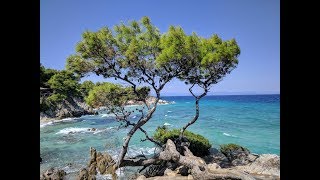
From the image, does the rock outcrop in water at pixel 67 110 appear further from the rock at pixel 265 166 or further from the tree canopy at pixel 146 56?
the rock at pixel 265 166

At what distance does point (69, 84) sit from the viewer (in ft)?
115

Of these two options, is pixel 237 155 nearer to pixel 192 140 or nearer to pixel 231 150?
pixel 231 150

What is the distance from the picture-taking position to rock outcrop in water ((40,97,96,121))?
35188 mm

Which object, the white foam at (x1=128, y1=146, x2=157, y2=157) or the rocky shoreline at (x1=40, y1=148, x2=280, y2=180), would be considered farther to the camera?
the white foam at (x1=128, y1=146, x2=157, y2=157)

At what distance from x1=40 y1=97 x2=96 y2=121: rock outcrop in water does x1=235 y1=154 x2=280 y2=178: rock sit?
2545 cm

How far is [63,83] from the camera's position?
34.2 meters

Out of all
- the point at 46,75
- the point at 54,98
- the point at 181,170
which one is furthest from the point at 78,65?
the point at 46,75

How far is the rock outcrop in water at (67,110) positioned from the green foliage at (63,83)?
2.45 meters

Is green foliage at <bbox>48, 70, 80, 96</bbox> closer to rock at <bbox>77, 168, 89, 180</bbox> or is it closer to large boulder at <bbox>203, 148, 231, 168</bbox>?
large boulder at <bbox>203, 148, 231, 168</bbox>

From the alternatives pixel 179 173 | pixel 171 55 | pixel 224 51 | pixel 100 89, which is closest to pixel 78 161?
pixel 100 89

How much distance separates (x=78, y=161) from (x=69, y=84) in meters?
21.8

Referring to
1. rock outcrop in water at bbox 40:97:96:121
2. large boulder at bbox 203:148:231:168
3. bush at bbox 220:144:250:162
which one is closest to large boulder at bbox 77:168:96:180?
large boulder at bbox 203:148:231:168

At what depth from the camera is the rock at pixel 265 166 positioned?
33.4 feet
